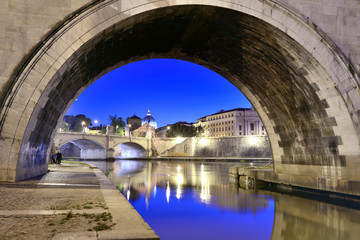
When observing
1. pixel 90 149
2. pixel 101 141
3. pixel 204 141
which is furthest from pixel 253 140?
pixel 90 149

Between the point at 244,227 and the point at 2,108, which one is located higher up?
the point at 2,108

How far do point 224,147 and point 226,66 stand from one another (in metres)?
68.0

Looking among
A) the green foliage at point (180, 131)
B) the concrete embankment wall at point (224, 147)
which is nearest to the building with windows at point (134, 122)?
the green foliage at point (180, 131)

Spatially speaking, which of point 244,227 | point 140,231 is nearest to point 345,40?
point 244,227

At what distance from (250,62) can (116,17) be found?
24.8 ft

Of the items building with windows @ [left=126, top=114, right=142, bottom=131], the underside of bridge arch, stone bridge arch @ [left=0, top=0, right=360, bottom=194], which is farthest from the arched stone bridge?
building with windows @ [left=126, top=114, right=142, bottom=131]

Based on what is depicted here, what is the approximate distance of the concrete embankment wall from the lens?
7850 cm

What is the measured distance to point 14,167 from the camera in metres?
10.1

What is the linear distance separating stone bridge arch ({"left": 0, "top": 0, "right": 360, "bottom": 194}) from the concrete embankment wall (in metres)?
63.4

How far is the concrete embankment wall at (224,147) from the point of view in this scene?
7850 centimetres

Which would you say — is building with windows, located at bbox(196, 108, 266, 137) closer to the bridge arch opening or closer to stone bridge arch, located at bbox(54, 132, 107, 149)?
the bridge arch opening

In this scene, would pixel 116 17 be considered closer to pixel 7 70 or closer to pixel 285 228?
pixel 7 70

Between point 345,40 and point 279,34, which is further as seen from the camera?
point 345,40

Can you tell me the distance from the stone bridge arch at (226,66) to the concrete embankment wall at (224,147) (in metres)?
63.4
